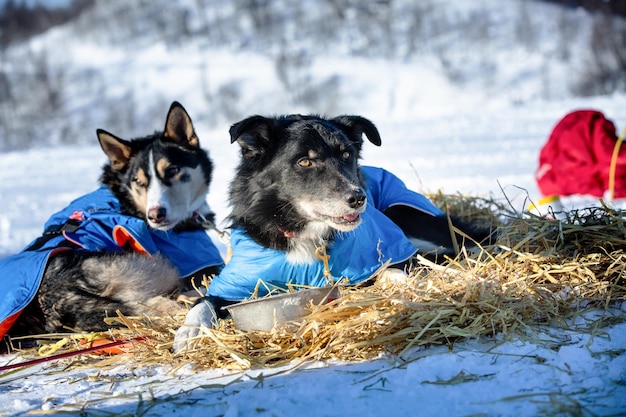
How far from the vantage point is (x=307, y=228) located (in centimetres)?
367

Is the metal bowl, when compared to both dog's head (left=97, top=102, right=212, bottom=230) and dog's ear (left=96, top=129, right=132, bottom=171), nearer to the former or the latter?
dog's head (left=97, top=102, right=212, bottom=230)

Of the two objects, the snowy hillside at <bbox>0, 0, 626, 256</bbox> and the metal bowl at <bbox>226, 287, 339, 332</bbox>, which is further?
the snowy hillside at <bbox>0, 0, 626, 256</bbox>

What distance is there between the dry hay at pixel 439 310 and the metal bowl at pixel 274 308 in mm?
56

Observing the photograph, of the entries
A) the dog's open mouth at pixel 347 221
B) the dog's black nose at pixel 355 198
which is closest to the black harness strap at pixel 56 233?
the dog's open mouth at pixel 347 221

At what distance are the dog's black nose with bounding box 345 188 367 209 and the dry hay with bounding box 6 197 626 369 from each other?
48cm

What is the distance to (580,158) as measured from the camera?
23.2 ft

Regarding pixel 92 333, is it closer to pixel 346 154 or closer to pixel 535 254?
pixel 346 154

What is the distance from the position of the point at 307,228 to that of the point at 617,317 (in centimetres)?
178

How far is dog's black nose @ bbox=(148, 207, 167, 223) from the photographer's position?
459cm

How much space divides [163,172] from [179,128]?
49cm

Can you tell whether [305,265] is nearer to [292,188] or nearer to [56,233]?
[292,188]

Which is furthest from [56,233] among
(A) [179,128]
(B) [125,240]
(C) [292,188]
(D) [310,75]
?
(D) [310,75]

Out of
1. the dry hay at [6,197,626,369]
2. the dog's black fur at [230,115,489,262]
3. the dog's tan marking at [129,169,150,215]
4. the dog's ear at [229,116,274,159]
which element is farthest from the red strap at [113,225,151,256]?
the dog's ear at [229,116,274,159]

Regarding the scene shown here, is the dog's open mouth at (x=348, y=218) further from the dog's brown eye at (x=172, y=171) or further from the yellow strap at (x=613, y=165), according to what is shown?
the yellow strap at (x=613, y=165)
